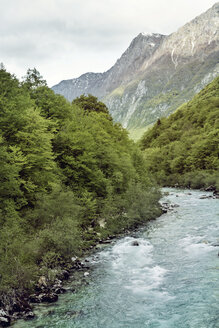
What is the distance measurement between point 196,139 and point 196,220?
7685cm

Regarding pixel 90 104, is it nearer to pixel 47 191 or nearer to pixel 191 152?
pixel 47 191

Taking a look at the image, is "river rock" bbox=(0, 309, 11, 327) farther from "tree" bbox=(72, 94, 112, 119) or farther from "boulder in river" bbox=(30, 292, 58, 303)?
"tree" bbox=(72, 94, 112, 119)

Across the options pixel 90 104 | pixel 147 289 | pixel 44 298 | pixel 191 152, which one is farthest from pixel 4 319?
pixel 191 152

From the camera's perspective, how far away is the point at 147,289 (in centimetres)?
1820

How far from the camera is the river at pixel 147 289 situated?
1440cm

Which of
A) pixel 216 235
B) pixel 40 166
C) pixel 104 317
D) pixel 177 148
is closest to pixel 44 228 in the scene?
pixel 40 166

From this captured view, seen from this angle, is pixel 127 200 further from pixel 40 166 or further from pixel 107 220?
pixel 40 166

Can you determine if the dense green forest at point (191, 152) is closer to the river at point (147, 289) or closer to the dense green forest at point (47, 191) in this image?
the dense green forest at point (47, 191)

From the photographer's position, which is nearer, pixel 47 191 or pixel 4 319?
pixel 4 319

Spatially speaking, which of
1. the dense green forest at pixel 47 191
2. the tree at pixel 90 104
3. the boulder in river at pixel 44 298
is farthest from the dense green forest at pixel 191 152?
the boulder in river at pixel 44 298

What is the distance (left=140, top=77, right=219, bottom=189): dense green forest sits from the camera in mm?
86500

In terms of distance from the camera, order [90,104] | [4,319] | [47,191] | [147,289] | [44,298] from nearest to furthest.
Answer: [4,319] → [44,298] → [147,289] → [47,191] → [90,104]

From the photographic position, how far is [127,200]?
39.6m

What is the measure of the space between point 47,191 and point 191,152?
273ft
